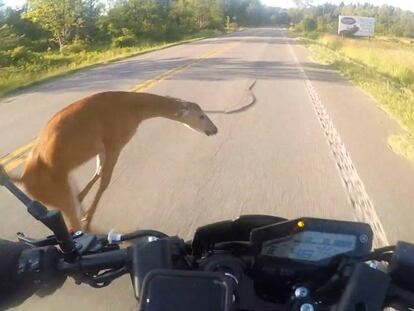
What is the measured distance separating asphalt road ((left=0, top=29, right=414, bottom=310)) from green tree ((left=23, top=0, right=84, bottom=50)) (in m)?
5.81

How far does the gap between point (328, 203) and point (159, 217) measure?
5.75ft

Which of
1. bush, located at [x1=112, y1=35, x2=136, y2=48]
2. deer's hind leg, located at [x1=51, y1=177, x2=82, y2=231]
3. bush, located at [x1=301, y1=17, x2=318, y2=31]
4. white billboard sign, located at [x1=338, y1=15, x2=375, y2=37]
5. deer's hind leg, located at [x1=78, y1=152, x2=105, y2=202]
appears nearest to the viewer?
deer's hind leg, located at [x1=51, y1=177, x2=82, y2=231]

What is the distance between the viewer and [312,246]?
154 cm

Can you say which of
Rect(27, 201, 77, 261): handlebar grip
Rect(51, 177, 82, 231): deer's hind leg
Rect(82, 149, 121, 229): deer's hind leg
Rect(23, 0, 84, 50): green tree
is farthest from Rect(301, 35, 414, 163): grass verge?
Rect(23, 0, 84, 50): green tree

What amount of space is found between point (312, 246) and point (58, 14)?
21.2 metres

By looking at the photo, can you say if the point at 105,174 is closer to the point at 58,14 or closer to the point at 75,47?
the point at 58,14

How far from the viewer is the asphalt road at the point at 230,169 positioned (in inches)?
184

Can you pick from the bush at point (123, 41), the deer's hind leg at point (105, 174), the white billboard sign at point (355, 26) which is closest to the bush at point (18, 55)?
the bush at point (123, 41)

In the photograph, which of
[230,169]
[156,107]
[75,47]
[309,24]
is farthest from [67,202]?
[309,24]

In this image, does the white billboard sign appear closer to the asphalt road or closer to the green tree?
the green tree

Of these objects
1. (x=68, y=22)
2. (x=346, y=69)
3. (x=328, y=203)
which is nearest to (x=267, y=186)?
(x=328, y=203)

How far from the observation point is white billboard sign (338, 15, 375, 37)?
2437 inches

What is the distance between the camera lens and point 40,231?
172 inches

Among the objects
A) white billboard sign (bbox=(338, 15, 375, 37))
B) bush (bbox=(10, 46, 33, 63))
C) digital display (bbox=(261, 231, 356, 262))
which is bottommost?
white billboard sign (bbox=(338, 15, 375, 37))
